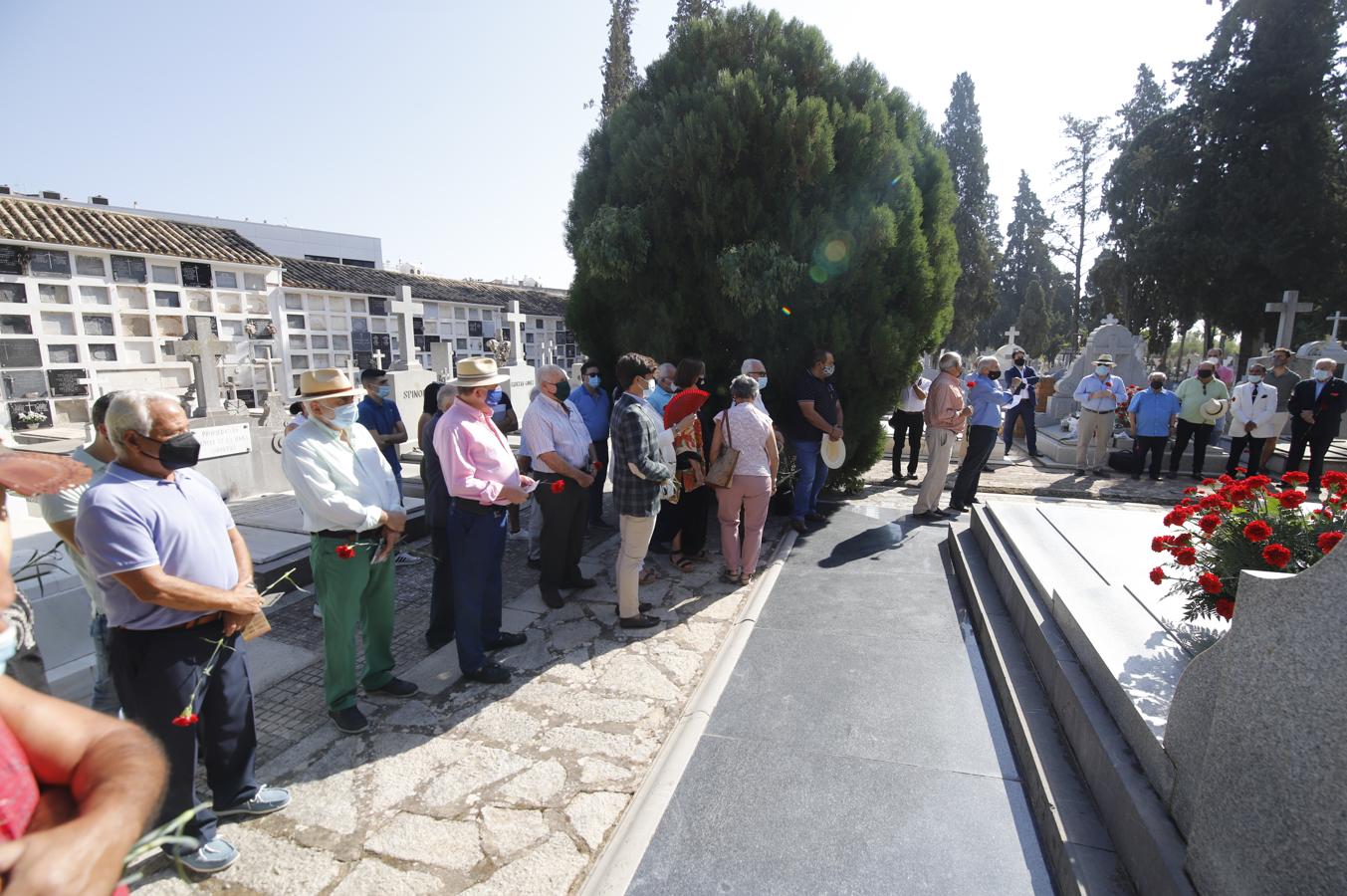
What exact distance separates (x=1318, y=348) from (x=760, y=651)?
1797 centimetres

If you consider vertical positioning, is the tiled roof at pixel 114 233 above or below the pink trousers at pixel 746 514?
above

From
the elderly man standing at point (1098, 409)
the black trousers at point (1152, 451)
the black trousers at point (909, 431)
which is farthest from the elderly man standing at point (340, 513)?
the black trousers at point (1152, 451)

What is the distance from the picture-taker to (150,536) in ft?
7.32

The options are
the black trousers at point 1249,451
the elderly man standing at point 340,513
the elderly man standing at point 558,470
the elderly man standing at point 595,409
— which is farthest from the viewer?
the black trousers at point 1249,451

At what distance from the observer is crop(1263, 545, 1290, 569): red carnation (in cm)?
258

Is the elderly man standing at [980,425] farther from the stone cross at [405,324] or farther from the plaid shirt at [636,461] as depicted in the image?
the stone cross at [405,324]

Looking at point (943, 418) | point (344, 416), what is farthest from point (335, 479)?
point (943, 418)

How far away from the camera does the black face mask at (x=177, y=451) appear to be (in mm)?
2285

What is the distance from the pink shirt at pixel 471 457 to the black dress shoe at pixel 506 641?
3.24 ft

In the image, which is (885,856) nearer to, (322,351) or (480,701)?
(480,701)

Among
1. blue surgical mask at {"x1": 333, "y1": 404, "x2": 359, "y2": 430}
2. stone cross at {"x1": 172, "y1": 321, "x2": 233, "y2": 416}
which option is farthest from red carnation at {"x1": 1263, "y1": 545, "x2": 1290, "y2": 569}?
stone cross at {"x1": 172, "y1": 321, "x2": 233, "y2": 416}

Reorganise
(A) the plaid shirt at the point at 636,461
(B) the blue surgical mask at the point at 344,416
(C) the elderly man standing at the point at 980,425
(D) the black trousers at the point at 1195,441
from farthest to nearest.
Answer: (D) the black trousers at the point at 1195,441, (C) the elderly man standing at the point at 980,425, (A) the plaid shirt at the point at 636,461, (B) the blue surgical mask at the point at 344,416

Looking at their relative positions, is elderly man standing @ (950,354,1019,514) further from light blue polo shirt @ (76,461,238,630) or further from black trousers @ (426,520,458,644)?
light blue polo shirt @ (76,461,238,630)

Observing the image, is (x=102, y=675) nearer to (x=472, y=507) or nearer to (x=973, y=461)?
(x=472, y=507)
